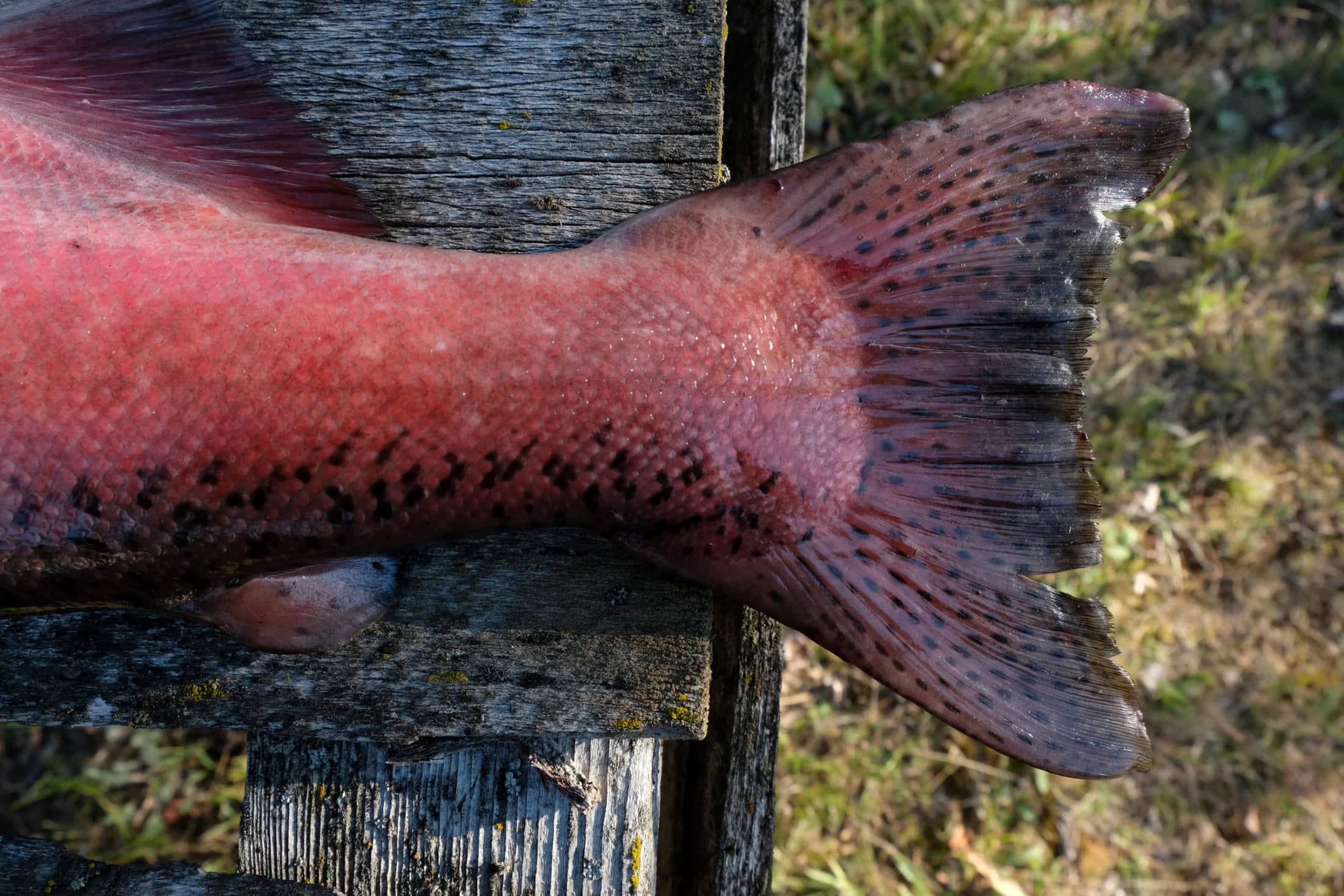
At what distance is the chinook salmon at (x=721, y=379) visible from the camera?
1539 mm

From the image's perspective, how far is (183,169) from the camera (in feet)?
5.55

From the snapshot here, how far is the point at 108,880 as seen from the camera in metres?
1.91

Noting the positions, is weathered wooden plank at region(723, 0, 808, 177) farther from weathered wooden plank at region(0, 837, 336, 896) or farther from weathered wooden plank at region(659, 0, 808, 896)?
weathered wooden plank at region(0, 837, 336, 896)

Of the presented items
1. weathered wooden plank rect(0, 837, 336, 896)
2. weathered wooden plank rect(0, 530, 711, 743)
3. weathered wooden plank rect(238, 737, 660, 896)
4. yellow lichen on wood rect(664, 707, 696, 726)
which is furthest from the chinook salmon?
weathered wooden plank rect(0, 837, 336, 896)

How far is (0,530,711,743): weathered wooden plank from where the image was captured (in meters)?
1.89

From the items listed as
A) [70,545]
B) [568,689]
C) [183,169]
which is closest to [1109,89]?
[568,689]

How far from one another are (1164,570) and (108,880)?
3.52 m

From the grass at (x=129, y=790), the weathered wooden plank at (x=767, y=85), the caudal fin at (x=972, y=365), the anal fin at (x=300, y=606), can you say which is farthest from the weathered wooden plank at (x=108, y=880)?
the weathered wooden plank at (x=767, y=85)

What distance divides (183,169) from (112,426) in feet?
1.84

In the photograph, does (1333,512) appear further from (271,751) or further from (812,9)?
(271,751)

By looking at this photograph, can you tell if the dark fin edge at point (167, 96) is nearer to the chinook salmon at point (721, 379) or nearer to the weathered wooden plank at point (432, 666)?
the chinook salmon at point (721, 379)

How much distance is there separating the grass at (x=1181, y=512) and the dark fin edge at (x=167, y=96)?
222cm

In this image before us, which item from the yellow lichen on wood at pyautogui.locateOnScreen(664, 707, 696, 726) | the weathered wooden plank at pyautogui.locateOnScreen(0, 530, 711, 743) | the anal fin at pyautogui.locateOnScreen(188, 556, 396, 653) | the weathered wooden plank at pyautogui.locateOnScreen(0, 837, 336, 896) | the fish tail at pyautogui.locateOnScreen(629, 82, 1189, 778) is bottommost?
the weathered wooden plank at pyautogui.locateOnScreen(0, 837, 336, 896)

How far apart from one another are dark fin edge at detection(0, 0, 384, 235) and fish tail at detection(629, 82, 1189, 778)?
3.30 feet
